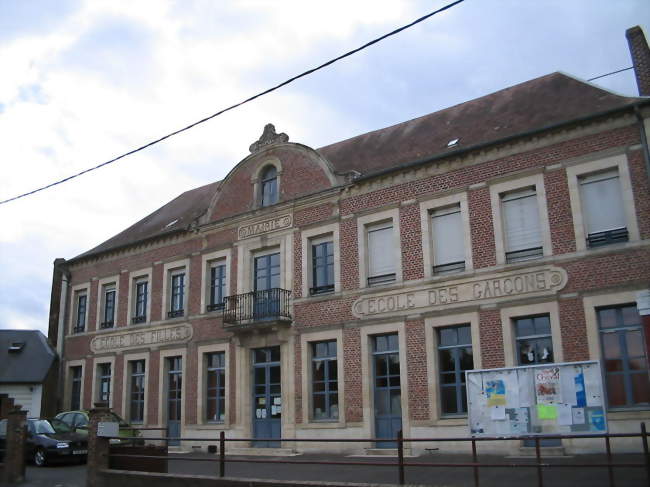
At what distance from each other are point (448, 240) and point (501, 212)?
1508mm

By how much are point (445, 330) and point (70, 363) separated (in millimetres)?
15870

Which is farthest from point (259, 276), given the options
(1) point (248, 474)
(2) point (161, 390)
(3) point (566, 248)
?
(3) point (566, 248)

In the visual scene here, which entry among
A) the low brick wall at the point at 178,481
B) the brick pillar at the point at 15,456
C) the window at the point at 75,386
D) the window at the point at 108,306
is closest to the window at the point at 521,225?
the low brick wall at the point at 178,481

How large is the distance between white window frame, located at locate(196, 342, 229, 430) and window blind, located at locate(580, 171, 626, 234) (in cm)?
1104

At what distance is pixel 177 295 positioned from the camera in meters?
22.6

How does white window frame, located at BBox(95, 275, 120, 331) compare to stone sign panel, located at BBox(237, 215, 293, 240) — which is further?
white window frame, located at BBox(95, 275, 120, 331)

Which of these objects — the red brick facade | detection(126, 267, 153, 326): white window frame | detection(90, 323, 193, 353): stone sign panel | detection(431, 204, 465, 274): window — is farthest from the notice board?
detection(126, 267, 153, 326): white window frame

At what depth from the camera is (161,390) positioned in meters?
21.8

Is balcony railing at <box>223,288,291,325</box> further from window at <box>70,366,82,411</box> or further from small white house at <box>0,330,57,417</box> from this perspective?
small white house at <box>0,330,57,417</box>

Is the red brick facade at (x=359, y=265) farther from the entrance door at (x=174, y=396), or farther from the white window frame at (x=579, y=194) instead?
the entrance door at (x=174, y=396)

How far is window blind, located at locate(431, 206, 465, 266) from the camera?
642 inches

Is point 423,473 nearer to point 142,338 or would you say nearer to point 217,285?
point 217,285

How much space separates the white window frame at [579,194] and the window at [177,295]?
13.0 metres

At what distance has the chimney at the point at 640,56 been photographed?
14980 millimetres
